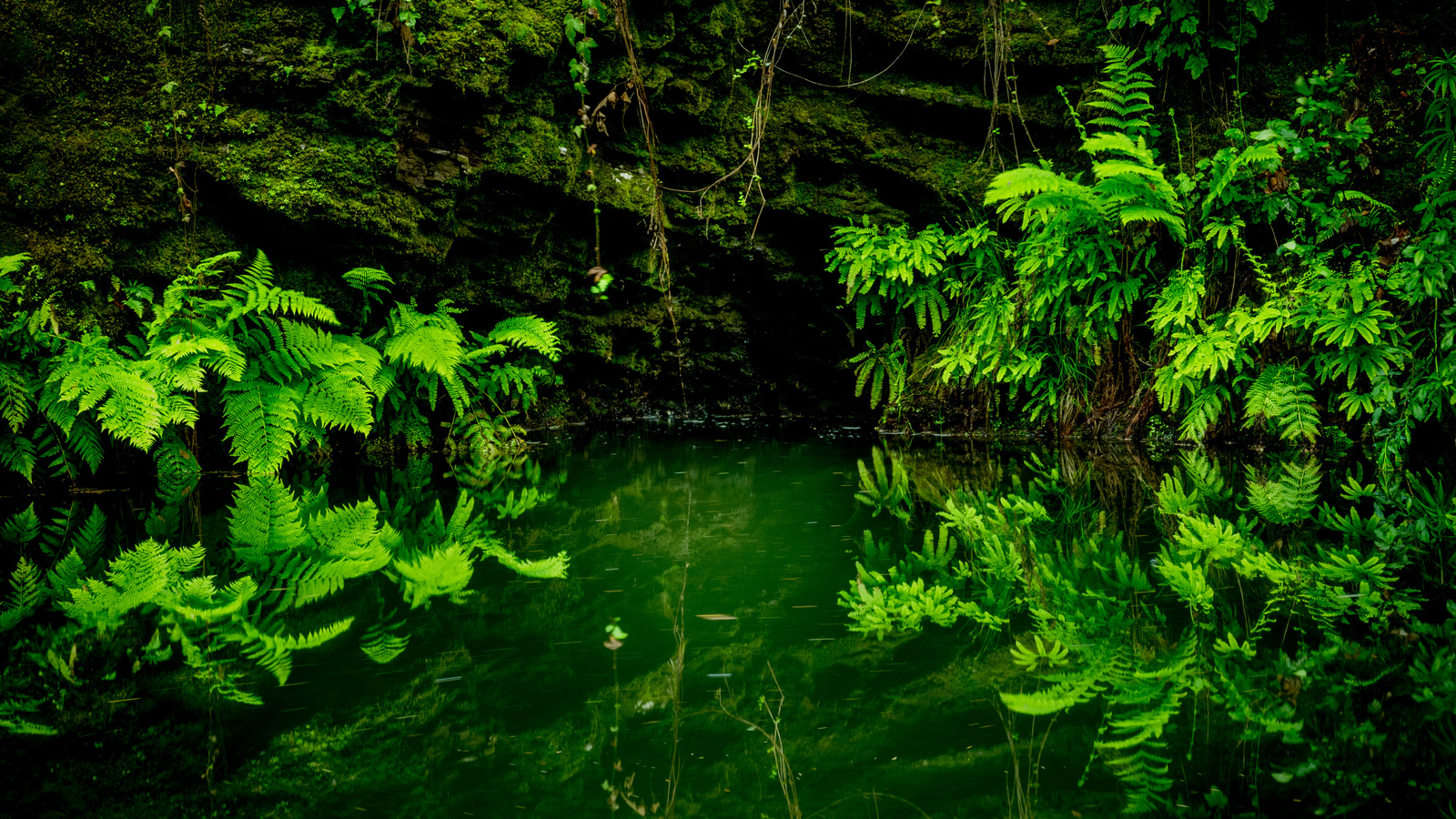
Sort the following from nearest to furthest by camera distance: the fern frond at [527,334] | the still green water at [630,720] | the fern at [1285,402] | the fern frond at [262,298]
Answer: the still green water at [630,720] < the fern frond at [262,298] < the fern at [1285,402] < the fern frond at [527,334]

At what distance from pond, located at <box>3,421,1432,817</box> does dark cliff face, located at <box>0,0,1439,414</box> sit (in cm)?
303

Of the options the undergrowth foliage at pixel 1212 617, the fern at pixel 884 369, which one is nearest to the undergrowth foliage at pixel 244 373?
the fern at pixel 884 369

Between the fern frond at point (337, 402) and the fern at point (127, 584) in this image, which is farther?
the fern frond at point (337, 402)

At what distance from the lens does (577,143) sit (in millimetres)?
6957

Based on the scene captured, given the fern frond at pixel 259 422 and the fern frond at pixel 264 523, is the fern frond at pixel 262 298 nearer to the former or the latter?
the fern frond at pixel 259 422

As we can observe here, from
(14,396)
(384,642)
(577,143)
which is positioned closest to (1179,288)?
(577,143)

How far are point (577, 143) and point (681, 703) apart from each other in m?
5.65

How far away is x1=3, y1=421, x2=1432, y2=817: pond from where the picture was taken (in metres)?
1.68

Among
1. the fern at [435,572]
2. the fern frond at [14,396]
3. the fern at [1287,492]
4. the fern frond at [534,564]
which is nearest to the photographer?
the fern at [435,572]

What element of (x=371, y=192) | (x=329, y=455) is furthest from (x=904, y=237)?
(x=329, y=455)

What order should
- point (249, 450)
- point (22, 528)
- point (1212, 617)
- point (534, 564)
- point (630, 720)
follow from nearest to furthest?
1. point (630, 720)
2. point (1212, 617)
3. point (534, 564)
4. point (22, 528)
5. point (249, 450)

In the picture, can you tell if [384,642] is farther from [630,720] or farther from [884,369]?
[884,369]

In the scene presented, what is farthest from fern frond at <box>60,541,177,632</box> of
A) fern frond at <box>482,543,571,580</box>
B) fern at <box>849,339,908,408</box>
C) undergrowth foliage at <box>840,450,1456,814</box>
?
fern at <box>849,339,908,408</box>

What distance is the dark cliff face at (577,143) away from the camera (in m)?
5.61
